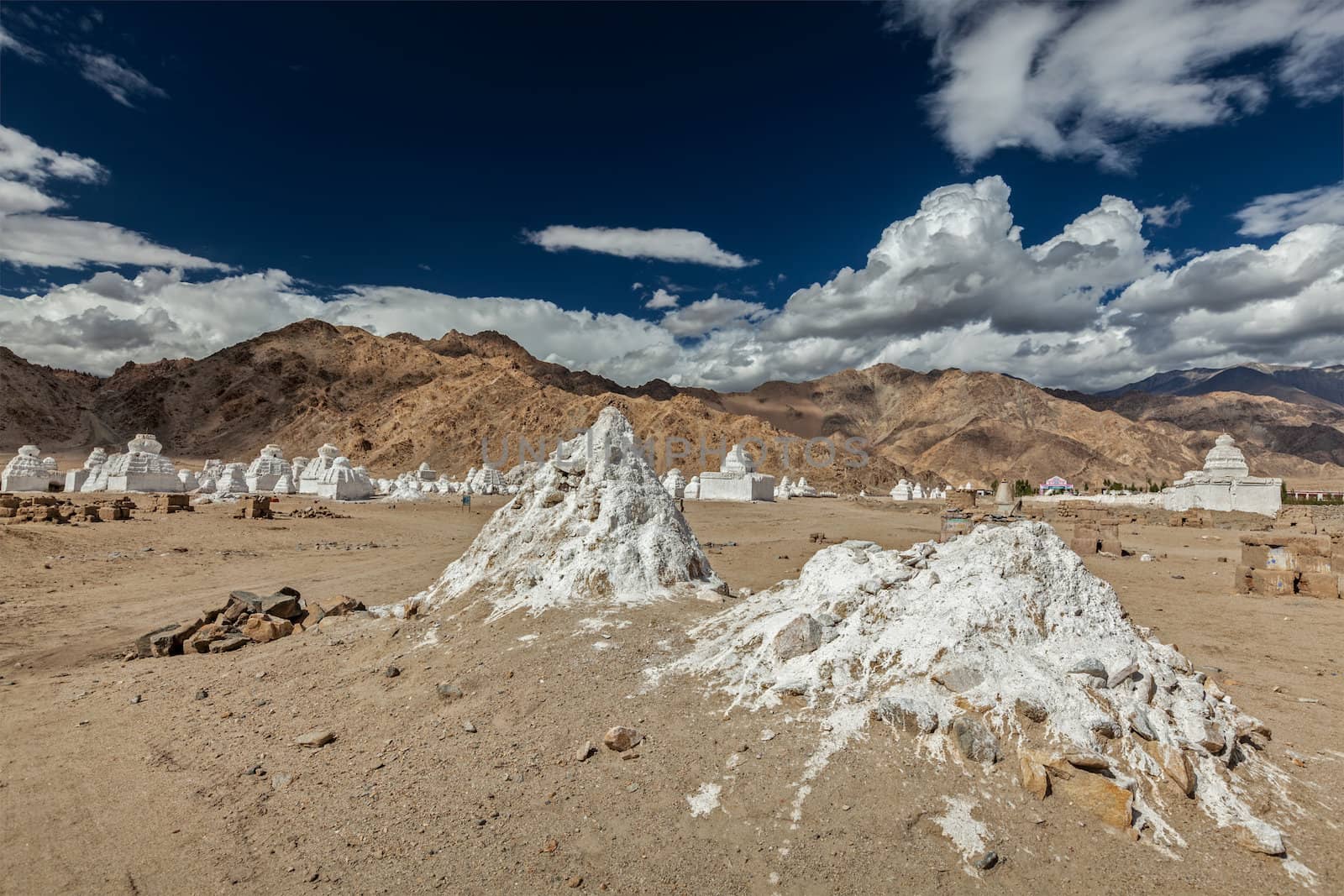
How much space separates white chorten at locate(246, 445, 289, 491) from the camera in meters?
36.5

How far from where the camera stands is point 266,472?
37562mm

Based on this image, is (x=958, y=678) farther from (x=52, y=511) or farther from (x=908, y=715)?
(x=52, y=511)

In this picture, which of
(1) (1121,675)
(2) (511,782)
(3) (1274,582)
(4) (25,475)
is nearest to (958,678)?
(1) (1121,675)

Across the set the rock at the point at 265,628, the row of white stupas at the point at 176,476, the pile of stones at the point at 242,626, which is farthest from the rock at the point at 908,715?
the row of white stupas at the point at 176,476

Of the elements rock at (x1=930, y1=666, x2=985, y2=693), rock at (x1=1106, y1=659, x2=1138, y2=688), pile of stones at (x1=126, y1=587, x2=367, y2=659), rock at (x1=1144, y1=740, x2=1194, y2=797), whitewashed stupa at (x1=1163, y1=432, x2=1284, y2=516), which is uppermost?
whitewashed stupa at (x1=1163, y1=432, x2=1284, y2=516)

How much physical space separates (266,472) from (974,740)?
41.9m

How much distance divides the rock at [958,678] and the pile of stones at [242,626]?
6755mm

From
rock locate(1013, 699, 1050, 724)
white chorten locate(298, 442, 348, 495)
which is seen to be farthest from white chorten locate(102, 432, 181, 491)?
rock locate(1013, 699, 1050, 724)

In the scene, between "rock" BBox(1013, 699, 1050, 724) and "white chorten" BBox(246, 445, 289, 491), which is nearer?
"rock" BBox(1013, 699, 1050, 724)

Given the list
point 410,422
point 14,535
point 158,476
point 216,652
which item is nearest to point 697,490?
point 158,476

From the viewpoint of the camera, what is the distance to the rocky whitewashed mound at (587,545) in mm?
7168

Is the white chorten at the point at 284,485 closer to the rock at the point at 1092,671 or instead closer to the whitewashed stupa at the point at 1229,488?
the rock at the point at 1092,671

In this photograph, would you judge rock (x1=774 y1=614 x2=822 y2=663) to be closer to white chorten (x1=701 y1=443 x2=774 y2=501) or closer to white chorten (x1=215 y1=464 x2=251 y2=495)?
white chorten (x1=701 y1=443 x2=774 y2=501)

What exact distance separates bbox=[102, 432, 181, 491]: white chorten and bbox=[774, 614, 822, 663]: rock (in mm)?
37342
